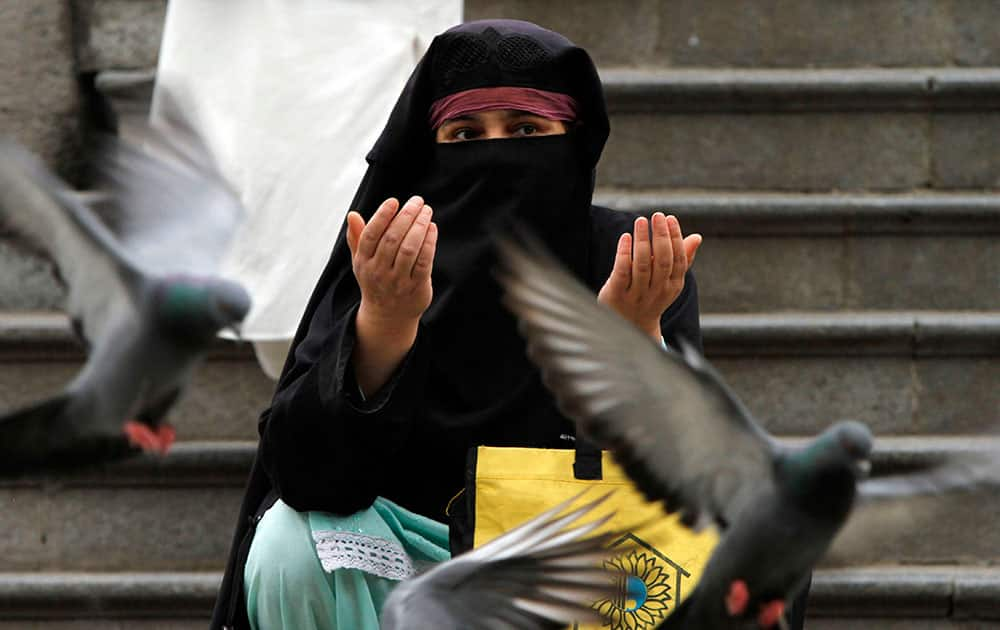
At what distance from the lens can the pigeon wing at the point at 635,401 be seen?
198cm

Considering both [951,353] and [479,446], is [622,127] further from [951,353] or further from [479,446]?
[479,446]

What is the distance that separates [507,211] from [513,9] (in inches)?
79.0

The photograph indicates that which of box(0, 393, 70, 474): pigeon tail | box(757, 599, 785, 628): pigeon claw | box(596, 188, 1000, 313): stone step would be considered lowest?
box(596, 188, 1000, 313): stone step

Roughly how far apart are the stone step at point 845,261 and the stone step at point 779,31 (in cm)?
51

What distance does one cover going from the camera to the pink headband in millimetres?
2998

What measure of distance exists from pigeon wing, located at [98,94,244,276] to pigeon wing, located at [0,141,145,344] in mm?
176

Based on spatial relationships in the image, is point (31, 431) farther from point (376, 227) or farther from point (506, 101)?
point (506, 101)

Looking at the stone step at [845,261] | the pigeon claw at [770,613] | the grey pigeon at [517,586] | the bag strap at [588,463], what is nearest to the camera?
the pigeon claw at [770,613]

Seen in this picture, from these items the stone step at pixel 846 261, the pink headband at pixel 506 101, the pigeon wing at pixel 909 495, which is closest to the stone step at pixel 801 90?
the stone step at pixel 846 261

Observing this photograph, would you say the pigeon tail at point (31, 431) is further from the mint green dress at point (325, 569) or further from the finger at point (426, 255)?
the mint green dress at point (325, 569)

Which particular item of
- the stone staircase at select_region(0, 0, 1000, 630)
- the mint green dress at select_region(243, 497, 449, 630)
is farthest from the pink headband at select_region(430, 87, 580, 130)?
the stone staircase at select_region(0, 0, 1000, 630)

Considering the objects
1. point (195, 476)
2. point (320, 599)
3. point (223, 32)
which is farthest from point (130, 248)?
point (195, 476)

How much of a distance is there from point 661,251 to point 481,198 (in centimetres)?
72

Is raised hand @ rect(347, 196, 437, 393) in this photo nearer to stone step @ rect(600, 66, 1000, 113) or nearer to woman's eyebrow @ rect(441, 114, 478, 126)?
→ woman's eyebrow @ rect(441, 114, 478, 126)
